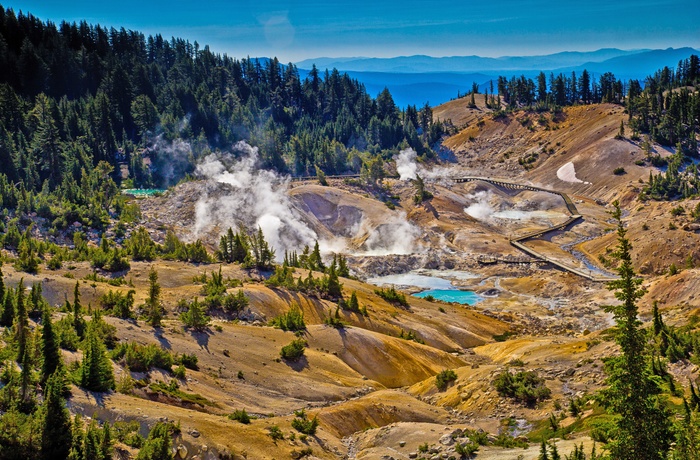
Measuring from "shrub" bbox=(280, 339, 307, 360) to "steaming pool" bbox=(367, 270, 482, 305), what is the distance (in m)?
43.6

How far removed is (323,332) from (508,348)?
695 inches

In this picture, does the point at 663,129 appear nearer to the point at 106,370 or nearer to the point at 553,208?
the point at 553,208

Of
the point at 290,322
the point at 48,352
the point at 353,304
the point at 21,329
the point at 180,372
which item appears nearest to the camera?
the point at 48,352

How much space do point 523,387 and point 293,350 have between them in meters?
16.3

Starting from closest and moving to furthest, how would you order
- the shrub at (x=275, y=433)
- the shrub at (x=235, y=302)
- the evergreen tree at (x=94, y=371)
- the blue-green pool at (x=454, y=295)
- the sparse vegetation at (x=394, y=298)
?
the evergreen tree at (x=94, y=371)
the shrub at (x=275, y=433)
the shrub at (x=235, y=302)
the sparse vegetation at (x=394, y=298)
the blue-green pool at (x=454, y=295)

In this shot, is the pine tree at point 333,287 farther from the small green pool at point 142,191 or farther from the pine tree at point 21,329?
the small green pool at point 142,191

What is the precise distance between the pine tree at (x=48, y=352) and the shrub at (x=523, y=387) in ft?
89.3

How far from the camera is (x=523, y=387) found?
1626 inches

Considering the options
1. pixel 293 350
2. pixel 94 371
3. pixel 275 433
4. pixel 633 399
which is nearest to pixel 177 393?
pixel 94 371

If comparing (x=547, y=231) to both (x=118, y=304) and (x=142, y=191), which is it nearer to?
(x=142, y=191)

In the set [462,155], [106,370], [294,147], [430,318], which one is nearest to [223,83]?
[294,147]

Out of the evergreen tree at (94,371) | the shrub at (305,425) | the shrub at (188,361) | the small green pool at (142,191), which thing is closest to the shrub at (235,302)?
the shrub at (188,361)

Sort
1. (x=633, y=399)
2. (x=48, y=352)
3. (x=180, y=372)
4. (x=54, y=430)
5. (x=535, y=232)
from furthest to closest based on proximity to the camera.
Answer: (x=535, y=232) → (x=180, y=372) → (x=48, y=352) → (x=54, y=430) → (x=633, y=399)

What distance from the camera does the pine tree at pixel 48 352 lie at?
2793cm
